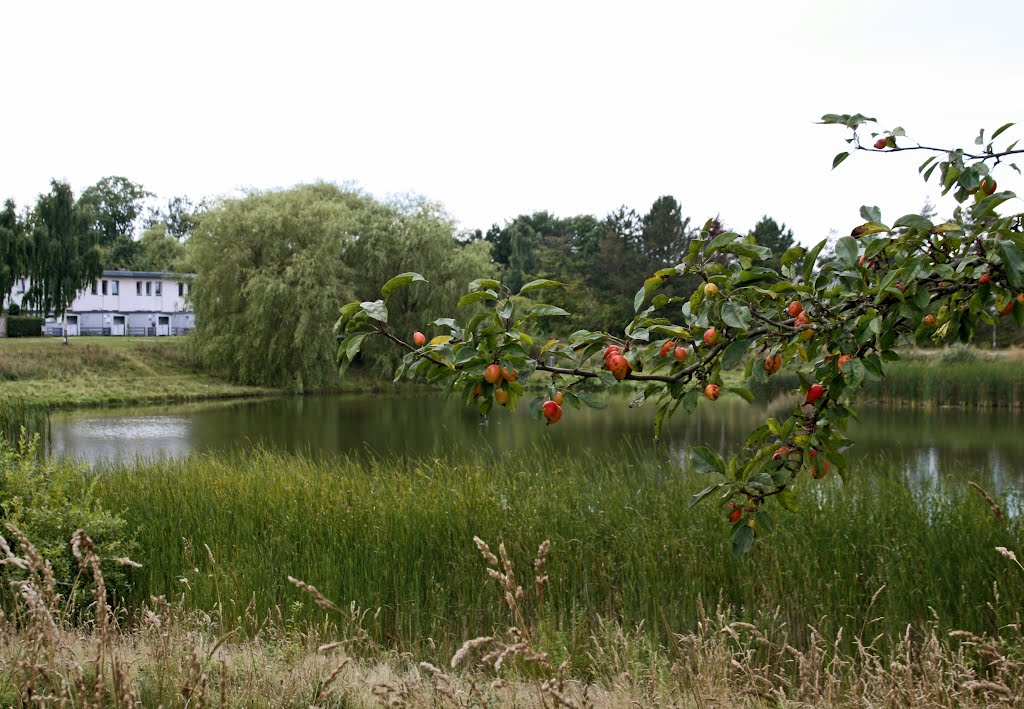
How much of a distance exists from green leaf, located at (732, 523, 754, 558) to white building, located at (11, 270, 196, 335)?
45.5m

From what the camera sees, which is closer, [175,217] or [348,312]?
[348,312]

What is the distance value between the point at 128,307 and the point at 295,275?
920 inches

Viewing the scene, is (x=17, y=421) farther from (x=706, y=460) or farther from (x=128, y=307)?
(x=128, y=307)

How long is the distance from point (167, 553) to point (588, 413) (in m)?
16.6

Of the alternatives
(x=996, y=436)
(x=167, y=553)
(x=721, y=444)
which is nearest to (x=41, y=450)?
(x=167, y=553)

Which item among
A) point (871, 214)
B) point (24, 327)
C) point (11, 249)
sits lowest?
point (24, 327)

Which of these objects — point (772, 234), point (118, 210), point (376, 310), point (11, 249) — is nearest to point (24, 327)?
point (11, 249)

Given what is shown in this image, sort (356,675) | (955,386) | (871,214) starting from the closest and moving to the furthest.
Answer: (871,214) < (356,675) < (955,386)

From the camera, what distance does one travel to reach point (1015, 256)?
1.90m

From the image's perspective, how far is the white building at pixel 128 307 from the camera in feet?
147

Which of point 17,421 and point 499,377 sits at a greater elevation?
point 499,377

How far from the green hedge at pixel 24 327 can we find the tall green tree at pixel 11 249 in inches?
189

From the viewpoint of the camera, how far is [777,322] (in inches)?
88.0

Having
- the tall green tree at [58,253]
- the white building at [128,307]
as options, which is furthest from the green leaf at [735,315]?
the white building at [128,307]
